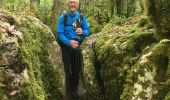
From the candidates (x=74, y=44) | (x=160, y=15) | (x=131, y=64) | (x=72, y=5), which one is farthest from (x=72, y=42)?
(x=160, y=15)

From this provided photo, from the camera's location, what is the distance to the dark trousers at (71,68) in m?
11.1

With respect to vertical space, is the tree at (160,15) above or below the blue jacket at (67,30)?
above

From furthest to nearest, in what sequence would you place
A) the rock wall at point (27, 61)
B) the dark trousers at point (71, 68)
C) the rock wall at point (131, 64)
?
the dark trousers at point (71, 68) < the rock wall at point (131, 64) < the rock wall at point (27, 61)

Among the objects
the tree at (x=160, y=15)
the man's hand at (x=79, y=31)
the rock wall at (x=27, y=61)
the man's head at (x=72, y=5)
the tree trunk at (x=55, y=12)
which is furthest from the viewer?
the tree trunk at (x=55, y=12)

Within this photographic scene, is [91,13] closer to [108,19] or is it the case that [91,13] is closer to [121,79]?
[108,19]

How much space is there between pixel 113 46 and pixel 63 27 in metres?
1.65

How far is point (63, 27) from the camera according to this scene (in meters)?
11.0

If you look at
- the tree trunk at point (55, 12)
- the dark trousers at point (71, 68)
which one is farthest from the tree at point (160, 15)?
the tree trunk at point (55, 12)

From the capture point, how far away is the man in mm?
10938

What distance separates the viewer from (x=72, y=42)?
10.9 meters

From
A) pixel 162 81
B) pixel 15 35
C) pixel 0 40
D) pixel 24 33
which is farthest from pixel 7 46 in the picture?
pixel 162 81

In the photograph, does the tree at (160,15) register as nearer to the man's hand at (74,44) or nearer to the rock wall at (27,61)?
the man's hand at (74,44)

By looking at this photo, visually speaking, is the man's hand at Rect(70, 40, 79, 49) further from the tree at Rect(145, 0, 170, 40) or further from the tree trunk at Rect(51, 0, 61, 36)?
the tree trunk at Rect(51, 0, 61, 36)

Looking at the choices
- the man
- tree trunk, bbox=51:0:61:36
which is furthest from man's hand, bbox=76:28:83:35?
tree trunk, bbox=51:0:61:36
